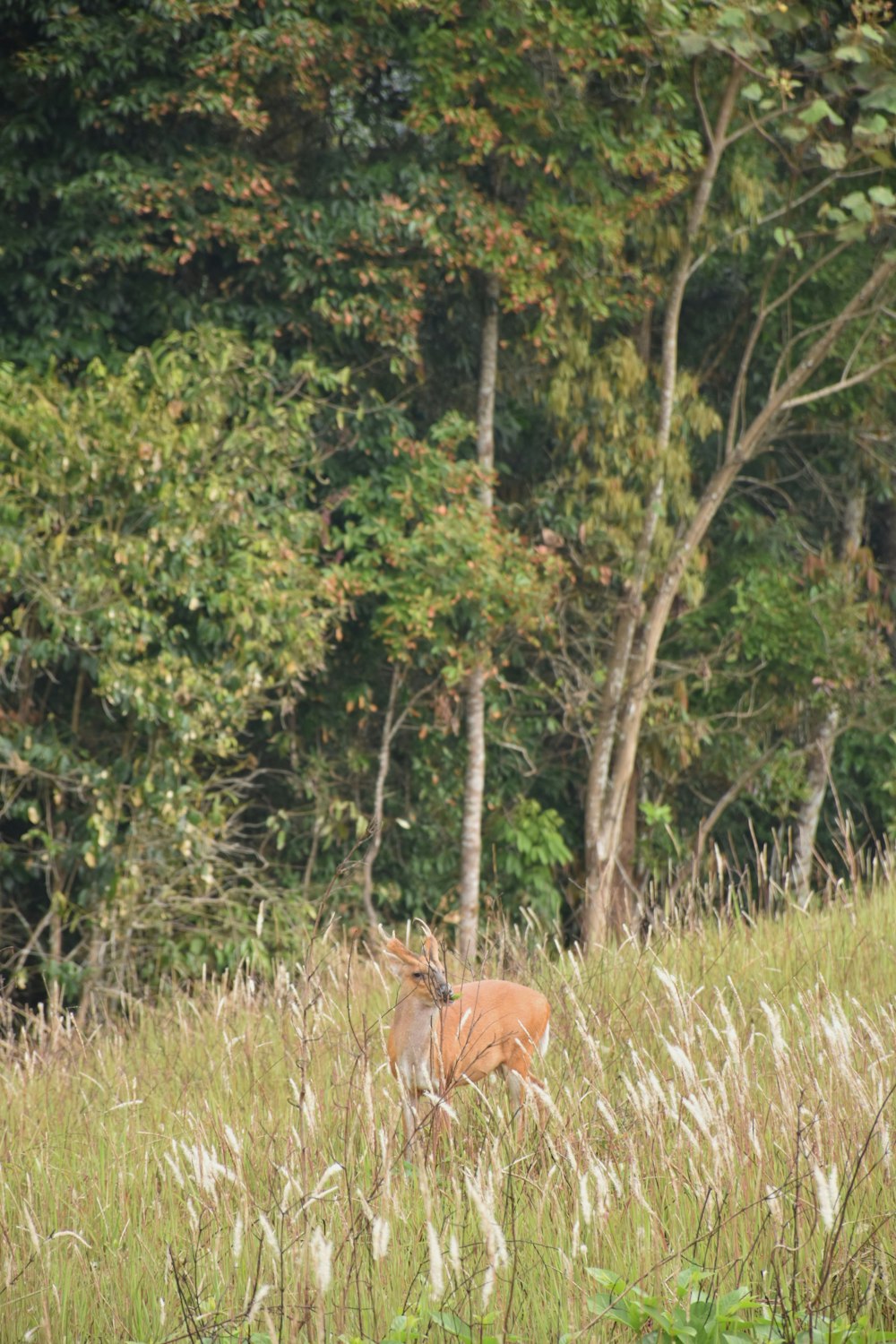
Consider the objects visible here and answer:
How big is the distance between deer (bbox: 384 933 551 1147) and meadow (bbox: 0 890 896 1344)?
3.8 inches

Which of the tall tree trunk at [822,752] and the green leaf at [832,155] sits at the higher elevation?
the green leaf at [832,155]

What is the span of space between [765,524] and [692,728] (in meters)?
2.39

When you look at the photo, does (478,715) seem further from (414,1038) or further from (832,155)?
(414,1038)

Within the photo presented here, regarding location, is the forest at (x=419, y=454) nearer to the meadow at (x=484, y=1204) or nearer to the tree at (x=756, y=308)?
the tree at (x=756, y=308)

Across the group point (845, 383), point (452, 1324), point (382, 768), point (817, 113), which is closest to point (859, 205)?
point (817, 113)

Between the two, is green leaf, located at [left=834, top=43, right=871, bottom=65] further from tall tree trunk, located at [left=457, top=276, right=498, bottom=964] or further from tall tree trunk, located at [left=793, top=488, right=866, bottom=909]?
tall tree trunk, located at [left=793, top=488, right=866, bottom=909]

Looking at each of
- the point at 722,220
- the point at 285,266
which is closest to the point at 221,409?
the point at 285,266

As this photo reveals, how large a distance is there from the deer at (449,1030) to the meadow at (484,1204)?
0.32 ft

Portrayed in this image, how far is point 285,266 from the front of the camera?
10.9m

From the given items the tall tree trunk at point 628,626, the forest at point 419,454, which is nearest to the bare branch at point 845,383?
the forest at point 419,454

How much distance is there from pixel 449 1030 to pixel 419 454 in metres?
8.08

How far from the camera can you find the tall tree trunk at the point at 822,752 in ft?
44.4

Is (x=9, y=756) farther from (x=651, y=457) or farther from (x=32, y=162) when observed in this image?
(x=651, y=457)

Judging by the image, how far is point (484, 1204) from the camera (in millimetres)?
2303
